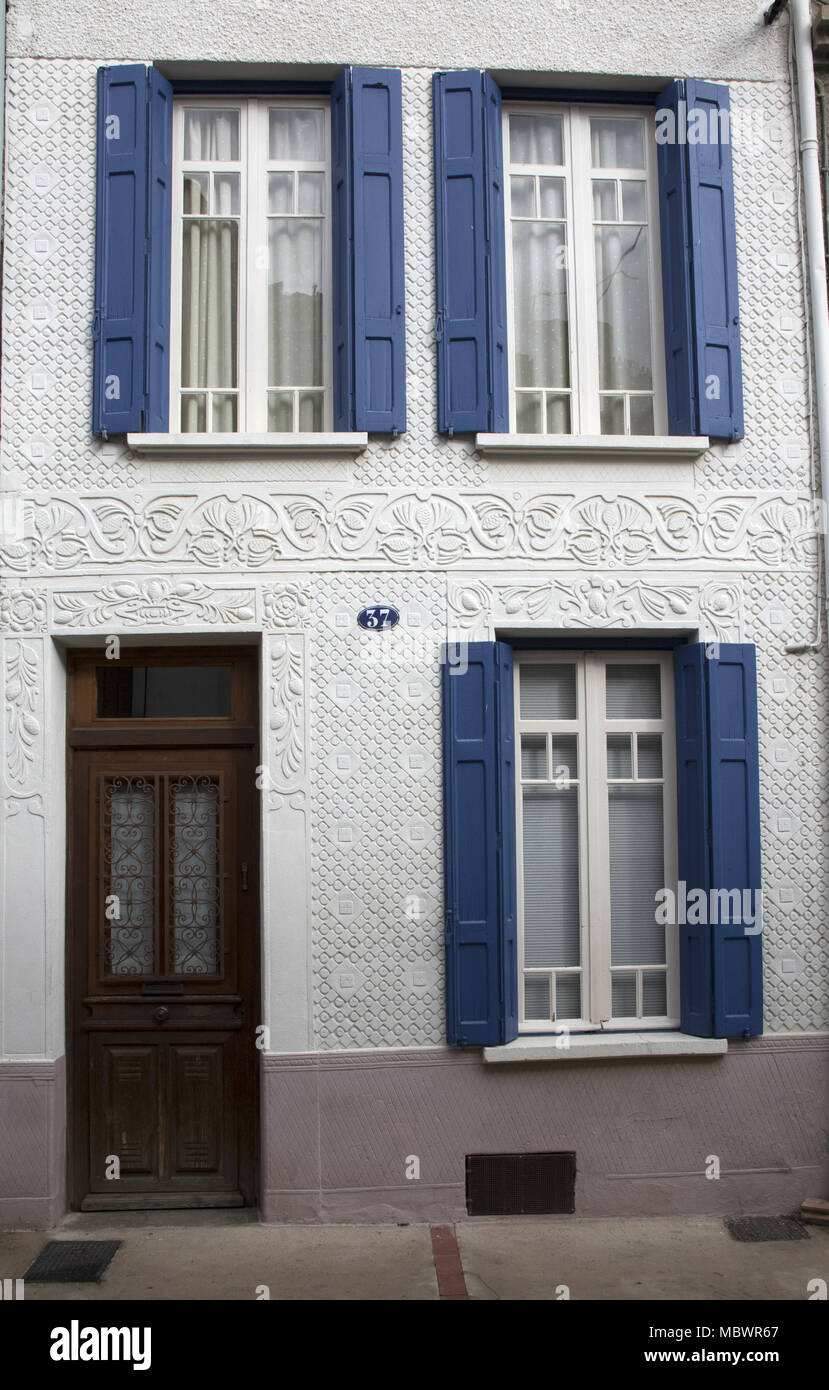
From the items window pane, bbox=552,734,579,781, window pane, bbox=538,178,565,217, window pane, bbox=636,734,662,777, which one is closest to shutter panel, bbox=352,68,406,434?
window pane, bbox=538,178,565,217

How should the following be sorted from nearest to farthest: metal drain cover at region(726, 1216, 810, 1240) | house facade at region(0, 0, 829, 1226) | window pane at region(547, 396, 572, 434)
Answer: metal drain cover at region(726, 1216, 810, 1240) → house facade at region(0, 0, 829, 1226) → window pane at region(547, 396, 572, 434)

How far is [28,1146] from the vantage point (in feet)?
19.2

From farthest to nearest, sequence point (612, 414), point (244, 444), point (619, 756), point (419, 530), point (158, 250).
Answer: point (612, 414) < point (619, 756) < point (158, 250) < point (419, 530) < point (244, 444)

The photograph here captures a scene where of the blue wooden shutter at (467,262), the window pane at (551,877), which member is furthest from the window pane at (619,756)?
the blue wooden shutter at (467,262)

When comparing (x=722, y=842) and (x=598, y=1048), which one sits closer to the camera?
(x=598, y=1048)

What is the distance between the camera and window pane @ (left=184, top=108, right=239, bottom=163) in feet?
21.4

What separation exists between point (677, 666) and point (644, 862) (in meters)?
1.17

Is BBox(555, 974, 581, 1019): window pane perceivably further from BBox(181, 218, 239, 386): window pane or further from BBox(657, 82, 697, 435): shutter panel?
BBox(181, 218, 239, 386): window pane

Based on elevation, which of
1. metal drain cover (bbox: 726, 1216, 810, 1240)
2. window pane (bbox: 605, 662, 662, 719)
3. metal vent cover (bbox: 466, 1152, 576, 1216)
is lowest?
metal drain cover (bbox: 726, 1216, 810, 1240)

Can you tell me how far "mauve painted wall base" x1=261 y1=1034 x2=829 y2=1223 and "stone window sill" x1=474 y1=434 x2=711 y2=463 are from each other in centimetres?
339

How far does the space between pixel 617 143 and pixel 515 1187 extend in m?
6.22

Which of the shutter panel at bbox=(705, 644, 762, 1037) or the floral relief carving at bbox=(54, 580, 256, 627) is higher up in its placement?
the floral relief carving at bbox=(54, 580, 256, 627)

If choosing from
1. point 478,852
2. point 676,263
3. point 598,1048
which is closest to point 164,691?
point 478,852

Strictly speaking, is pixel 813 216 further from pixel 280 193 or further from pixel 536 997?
pixel 536 997
